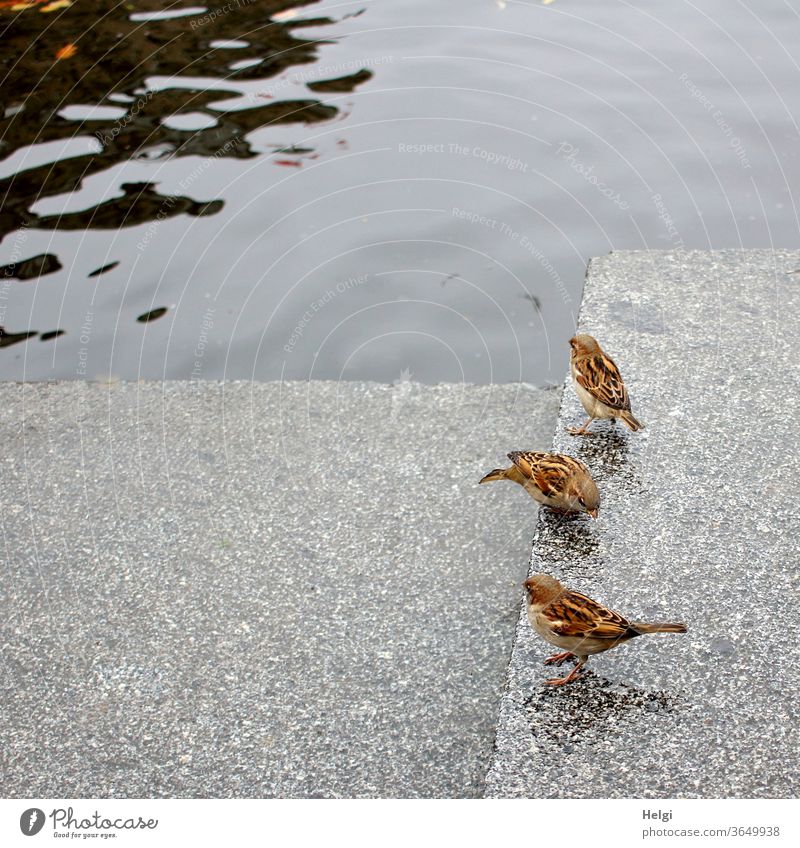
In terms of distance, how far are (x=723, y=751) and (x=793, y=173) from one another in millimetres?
5934

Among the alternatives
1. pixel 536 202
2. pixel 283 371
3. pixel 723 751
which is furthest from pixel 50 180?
pixel 723 751

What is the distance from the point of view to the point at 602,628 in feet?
12.6

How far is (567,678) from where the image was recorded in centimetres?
404

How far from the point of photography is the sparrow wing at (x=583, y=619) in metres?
3.83

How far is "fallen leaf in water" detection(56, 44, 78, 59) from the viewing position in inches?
401
